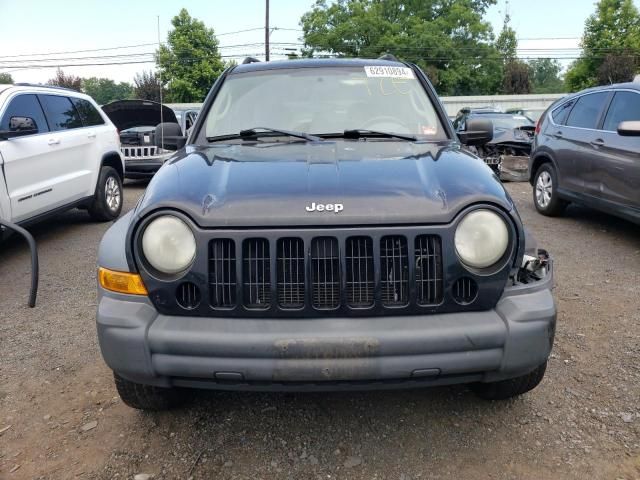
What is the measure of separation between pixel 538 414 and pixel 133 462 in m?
1.99

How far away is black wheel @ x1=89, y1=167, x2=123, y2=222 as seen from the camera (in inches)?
283

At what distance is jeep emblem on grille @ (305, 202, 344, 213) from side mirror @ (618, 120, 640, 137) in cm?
433

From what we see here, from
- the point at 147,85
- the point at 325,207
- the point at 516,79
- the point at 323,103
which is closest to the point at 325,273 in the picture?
the point at 325,207

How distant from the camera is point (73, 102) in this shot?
6.88 m

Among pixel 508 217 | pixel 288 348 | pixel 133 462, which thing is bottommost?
pixel 133 462

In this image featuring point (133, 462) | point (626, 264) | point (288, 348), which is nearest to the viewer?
point (288, 348)

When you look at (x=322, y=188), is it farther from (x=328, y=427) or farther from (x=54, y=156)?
(x=54, y=156)

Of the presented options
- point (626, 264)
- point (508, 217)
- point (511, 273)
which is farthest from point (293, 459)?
point (626, 264)

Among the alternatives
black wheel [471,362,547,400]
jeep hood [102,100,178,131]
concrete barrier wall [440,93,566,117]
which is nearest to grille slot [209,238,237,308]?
black wheel [471,362,547,400]

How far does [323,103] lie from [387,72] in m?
0.57

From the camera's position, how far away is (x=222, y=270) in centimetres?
212

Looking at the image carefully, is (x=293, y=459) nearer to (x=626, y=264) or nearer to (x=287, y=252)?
(x=287, y=252)

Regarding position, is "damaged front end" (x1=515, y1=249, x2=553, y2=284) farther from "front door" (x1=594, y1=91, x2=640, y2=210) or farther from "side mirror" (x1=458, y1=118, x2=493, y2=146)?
"front door" (x1=594, y1=91, x2=640, y2=210)

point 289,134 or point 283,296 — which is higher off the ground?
point 289,134
